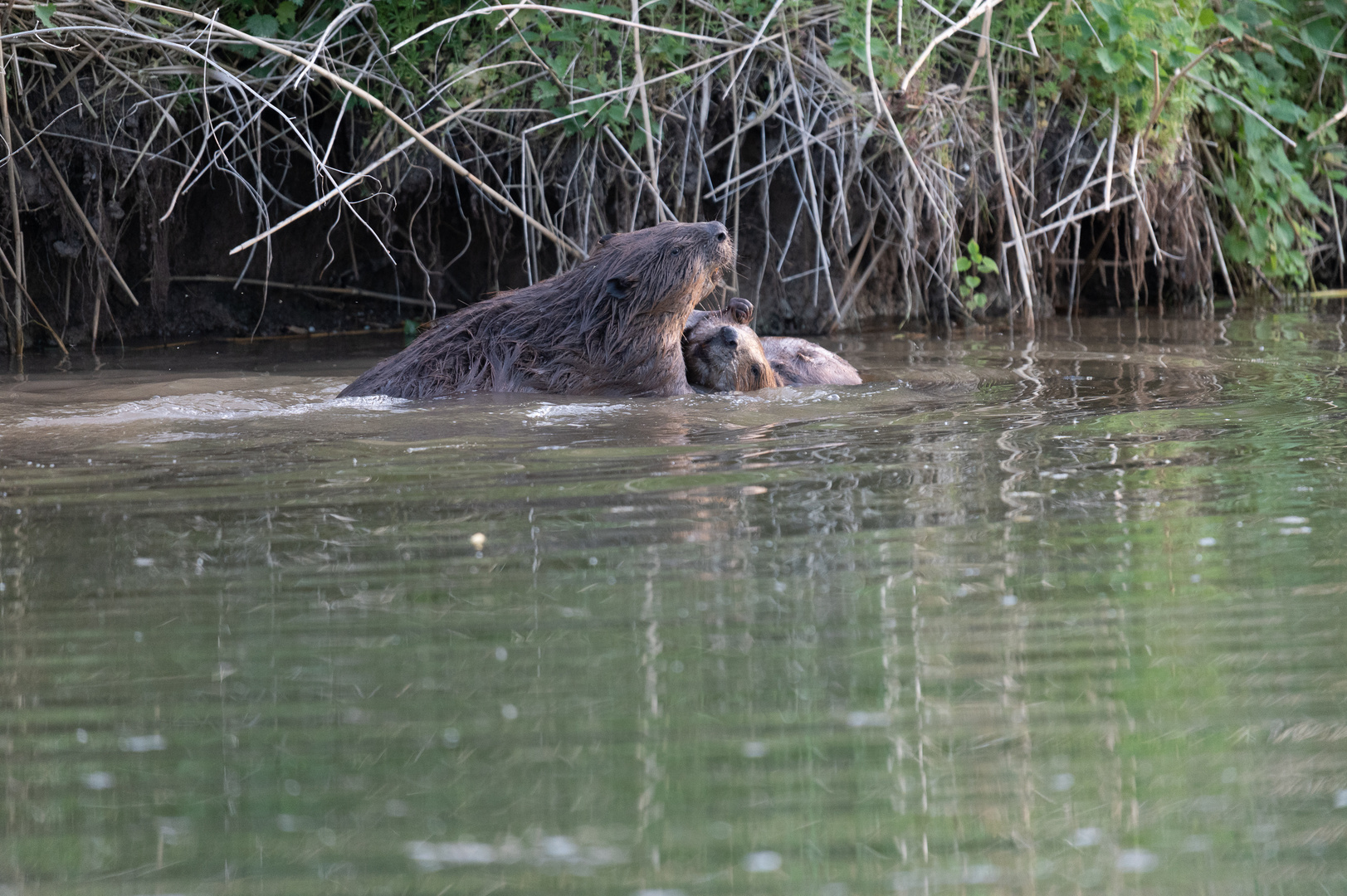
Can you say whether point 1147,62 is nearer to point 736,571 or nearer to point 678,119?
point 678,119

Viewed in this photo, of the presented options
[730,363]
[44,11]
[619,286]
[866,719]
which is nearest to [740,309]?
[730,363]

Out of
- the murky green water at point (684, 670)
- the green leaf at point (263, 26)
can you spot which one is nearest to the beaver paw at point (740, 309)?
the murky green water at point (684, 670)

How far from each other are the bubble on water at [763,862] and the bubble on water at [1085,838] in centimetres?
36

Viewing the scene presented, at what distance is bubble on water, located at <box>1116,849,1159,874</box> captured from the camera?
5.13ft

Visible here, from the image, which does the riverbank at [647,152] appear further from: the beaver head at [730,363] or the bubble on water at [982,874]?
the bubble on water at [982,874]

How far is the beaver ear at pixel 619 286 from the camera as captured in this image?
6145 mm

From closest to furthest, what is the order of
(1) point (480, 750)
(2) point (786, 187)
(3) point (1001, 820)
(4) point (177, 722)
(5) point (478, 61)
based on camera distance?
1. (3) point (1001, 820)
2. (1) point (480, 750)
3. (4) point (177, 722)
4. (5) point (478, 61)
5. (2) point (786, 187)

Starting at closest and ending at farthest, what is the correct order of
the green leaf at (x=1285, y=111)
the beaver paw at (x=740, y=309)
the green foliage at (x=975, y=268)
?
the beaver paw at (x=740, y=309), the green foliage at (x=975, y=268), the green leaf at (x=1285, y=111)

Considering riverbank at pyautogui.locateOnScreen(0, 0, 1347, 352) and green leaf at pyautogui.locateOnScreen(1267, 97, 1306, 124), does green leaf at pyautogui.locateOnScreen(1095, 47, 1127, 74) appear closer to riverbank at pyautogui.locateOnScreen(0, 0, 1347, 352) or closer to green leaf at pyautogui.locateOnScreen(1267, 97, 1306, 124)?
riverbank at pyautogui.locateOnScreen(0, 0, 1347, 352)

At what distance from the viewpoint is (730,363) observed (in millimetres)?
6277

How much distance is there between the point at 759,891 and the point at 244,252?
8537mm

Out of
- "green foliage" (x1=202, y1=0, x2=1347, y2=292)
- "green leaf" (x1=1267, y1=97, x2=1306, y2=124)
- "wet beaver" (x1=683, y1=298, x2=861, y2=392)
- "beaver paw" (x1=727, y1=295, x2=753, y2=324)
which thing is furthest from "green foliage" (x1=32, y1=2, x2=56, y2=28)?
"green leaf" (x1=1267, y1=97, x2=1306, y2=124)

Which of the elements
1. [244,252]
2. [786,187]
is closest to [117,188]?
[244,252]

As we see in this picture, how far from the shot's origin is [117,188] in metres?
8.04
